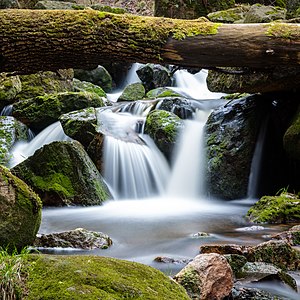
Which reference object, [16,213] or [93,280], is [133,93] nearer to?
[16,213]

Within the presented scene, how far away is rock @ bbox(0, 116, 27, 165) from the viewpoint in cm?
984

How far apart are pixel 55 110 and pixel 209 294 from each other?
29.3 feet

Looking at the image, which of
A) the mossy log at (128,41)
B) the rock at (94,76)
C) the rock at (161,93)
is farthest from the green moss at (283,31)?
the rock at (94,76)

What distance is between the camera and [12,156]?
9680mm

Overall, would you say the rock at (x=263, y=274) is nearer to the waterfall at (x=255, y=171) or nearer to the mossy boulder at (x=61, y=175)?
the mossy boulder at (x=61, y=175)

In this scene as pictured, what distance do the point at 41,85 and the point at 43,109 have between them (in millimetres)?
2220

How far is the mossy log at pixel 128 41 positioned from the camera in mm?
4453

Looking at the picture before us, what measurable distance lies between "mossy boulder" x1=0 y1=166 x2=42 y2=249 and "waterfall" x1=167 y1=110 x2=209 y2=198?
5.43 metres

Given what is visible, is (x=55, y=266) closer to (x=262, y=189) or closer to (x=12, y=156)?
(x=262, y=189)

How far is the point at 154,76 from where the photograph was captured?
16.2 meters

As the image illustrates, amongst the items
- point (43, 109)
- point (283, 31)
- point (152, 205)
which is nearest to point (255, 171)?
point (152, 205)

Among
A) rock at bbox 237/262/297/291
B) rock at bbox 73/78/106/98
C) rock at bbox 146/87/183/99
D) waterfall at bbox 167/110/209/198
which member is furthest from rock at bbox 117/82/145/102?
rock at bbox 237/262/297/291

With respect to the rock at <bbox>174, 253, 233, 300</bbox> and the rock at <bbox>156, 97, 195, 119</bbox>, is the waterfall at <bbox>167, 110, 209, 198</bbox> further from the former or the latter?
the rock at <bbox>174, 253, 233, 300</bbox>

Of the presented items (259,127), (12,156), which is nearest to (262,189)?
(259,127)
